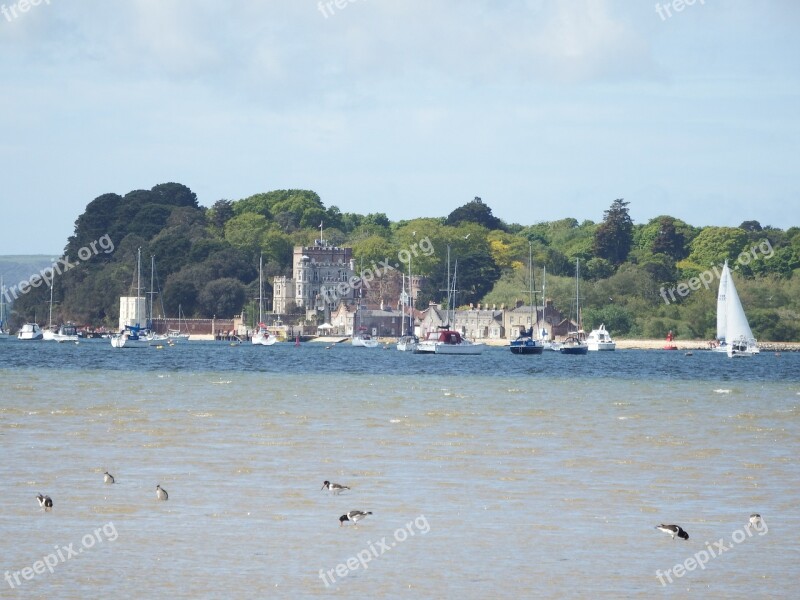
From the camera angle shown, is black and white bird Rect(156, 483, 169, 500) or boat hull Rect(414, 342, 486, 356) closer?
black and white bird Rect(156, 483, 169, 500)

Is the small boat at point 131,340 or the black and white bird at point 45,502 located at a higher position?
the small boat at point 131,340

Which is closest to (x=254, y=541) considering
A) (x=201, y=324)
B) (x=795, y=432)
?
(x=795, y=432)

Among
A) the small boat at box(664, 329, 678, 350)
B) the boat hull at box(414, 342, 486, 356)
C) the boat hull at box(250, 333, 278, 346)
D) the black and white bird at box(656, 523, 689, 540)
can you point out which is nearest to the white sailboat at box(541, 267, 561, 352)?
the small boat at box(664, 329, 678, 350)

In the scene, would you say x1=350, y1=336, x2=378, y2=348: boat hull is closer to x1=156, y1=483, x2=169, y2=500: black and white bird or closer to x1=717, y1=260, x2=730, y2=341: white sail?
x1=717, y1=260, x2=730, y2=341: white sail

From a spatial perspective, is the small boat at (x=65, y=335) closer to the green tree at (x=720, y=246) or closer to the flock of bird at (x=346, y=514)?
the green tree at (x=720, y=246)

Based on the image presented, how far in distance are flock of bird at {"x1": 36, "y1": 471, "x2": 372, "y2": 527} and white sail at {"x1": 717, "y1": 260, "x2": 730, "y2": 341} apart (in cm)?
9965

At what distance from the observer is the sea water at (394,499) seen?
15695 millimetres

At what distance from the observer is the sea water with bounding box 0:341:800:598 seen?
15.7 meters

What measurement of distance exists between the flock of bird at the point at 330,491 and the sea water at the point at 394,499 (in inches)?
5.4

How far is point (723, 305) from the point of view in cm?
12144

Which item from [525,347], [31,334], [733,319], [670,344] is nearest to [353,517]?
[525,347]

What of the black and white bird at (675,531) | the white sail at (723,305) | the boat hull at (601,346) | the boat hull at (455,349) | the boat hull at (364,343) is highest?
the white sail at (723,305)

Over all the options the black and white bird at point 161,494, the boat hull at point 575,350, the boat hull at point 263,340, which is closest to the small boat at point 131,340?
the boat hull at point 263,340

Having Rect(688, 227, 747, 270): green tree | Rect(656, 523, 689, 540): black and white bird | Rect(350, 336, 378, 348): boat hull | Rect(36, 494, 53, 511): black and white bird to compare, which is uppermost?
Rect(688, 227, 747, 270): green tree
